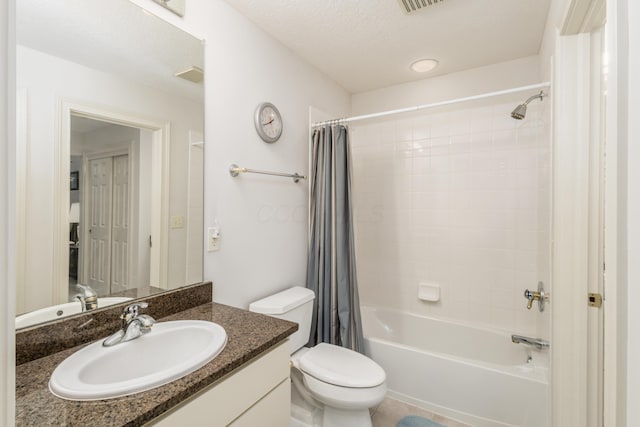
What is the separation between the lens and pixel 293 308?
1.75 meters

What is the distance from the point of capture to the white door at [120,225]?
1.20 meters

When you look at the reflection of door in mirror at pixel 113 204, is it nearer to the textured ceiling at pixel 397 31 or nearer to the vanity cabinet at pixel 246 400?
the vanity cabinet at pixel 246 400

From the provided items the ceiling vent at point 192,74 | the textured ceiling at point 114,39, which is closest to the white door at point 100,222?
the textured ceiling at point 114,39

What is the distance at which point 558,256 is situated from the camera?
1.27m

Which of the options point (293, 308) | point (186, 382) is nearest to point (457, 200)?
point (293, 308)

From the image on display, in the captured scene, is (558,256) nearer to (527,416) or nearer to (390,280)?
(527,416)

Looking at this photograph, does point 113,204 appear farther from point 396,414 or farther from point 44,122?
point 396,414

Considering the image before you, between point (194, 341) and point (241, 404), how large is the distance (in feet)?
1.06

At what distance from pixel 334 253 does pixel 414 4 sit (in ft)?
4.91

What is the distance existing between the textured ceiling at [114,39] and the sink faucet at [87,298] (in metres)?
0.80

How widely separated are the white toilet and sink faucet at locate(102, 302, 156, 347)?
25.3 inches

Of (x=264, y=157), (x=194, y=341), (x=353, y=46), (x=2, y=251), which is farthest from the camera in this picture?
(x=353, y=46)

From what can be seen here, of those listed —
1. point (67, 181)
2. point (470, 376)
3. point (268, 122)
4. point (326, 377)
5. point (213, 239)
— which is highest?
point (268, 122)

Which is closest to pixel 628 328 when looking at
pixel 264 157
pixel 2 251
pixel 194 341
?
pixel 2 251
